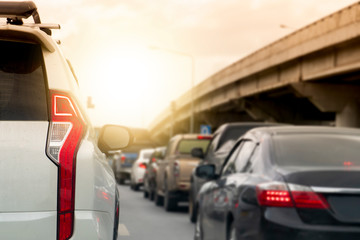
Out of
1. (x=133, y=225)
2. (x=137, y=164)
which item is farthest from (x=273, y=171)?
(x=137, y=164)

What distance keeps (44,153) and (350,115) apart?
32169 mm

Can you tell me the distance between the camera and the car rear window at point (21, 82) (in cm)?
413

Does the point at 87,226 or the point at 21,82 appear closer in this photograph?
the point at 87,226

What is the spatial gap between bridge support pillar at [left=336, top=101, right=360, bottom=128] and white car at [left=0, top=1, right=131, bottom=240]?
3162 cm

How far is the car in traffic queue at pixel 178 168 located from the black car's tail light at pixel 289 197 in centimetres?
1163

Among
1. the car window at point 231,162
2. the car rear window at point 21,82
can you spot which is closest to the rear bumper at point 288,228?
the car window at point 231,162

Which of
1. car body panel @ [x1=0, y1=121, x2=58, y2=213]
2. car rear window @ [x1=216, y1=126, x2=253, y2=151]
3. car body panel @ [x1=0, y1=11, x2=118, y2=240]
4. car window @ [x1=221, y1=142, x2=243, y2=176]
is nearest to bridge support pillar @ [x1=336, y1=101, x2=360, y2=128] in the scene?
car rear window @ [x1=216, y1=126, x2=253, y2=151]

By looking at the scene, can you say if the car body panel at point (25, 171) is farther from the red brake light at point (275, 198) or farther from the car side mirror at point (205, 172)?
the car side mirror at point (205, 172)

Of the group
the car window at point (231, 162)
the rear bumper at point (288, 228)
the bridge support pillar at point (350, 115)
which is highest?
the bridge support pillar at point (350, 115)

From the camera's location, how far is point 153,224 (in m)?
14.7

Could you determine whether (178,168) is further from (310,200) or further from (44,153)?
(44,153)

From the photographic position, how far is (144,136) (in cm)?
9138

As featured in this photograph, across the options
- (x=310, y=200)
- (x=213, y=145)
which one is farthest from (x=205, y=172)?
(x=213, y=145)

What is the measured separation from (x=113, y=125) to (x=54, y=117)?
187 centimetres
